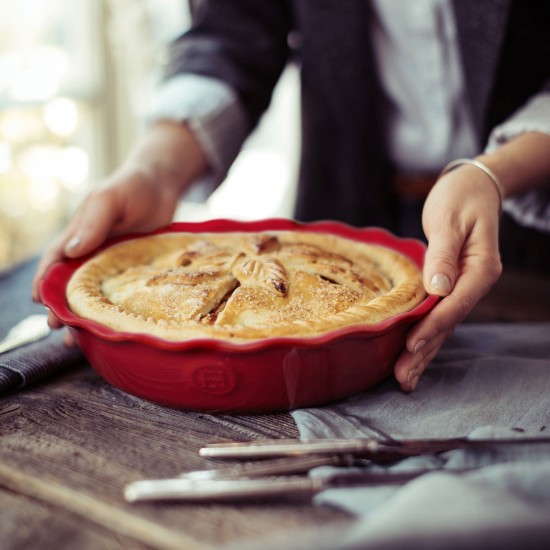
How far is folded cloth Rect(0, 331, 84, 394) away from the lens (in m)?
1.08

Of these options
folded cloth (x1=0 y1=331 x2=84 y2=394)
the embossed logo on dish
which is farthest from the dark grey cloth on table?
the embossed logo on dish

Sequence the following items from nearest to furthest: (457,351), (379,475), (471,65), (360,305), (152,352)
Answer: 1. (379,475)
2. (152,352)
3. (360,305)
4. (457,351)
5. (471,65)

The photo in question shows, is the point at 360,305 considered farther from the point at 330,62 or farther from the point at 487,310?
the point at 330,62

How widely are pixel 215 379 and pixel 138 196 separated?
712mm

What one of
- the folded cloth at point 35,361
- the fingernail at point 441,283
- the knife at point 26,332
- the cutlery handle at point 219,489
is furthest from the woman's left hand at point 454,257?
the knife at point 26,332

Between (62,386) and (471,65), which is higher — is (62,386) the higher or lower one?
the lower one

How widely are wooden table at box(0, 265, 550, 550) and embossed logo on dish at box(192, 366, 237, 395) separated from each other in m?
0.06

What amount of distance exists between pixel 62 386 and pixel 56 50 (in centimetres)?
382

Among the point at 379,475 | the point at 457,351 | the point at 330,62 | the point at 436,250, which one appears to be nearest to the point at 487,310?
the point at 457,351

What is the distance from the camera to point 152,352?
0.93m

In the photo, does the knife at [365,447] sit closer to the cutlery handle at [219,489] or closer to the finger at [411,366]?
the cutlery handle at [219,489]

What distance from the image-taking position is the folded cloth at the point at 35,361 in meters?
1.08

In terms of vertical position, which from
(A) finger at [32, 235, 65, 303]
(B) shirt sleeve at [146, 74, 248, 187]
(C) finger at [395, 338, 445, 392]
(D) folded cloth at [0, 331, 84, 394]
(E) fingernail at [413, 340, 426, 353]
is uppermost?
(B) shirt sleeve at [146, 74, 248, 187]

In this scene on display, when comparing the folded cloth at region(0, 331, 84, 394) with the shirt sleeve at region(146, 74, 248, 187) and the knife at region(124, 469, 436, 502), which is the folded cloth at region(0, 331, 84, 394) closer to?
the knife at region(124, 469, 436, 502)
